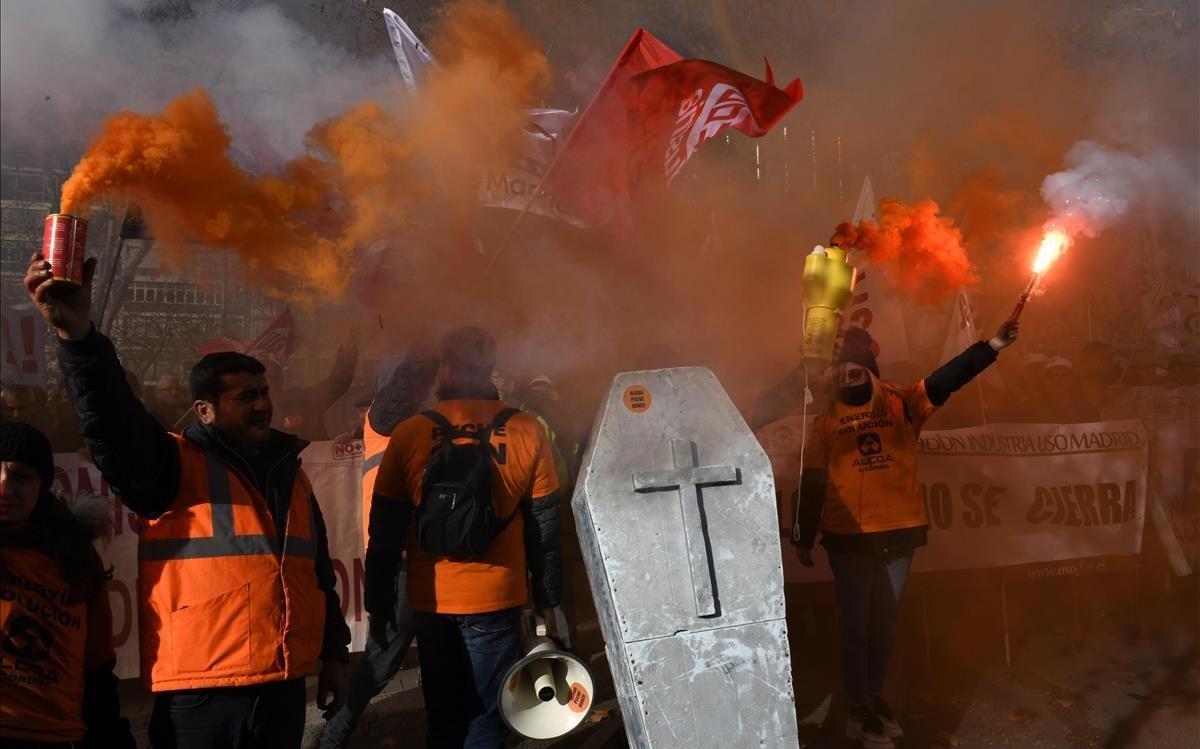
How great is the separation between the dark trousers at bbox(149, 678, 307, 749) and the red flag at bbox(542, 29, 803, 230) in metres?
4.01

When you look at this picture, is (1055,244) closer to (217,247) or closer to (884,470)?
(884,470)

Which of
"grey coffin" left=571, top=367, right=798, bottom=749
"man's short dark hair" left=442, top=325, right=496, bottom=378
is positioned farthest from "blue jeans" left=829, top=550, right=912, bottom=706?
"man's short dark hair" left=442, top=325, right=496, bottom=378

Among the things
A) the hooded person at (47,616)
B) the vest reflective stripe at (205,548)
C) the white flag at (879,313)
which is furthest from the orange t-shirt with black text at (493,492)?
the white flag at (879,313)

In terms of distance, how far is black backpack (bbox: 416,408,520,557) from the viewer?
309cm

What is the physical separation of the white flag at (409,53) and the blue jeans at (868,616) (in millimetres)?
4450

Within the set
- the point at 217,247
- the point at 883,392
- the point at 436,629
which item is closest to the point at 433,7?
the point at 217,247

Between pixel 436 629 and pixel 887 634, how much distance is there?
225 centimetres

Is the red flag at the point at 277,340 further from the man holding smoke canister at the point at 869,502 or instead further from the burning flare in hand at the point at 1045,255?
the burning flare in hand at the point at 1045,255

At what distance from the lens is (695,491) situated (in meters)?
3.09

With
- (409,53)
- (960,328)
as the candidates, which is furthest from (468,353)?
(960,328)

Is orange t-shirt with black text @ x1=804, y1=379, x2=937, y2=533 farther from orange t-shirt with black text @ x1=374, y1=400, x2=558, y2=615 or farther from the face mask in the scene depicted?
orange t-shirt with black text @ x1=374, y1=400, x2=558, y2=615

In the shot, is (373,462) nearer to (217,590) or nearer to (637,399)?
(637,399)

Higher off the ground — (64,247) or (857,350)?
(64,247)

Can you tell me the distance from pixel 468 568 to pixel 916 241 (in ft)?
11.2
